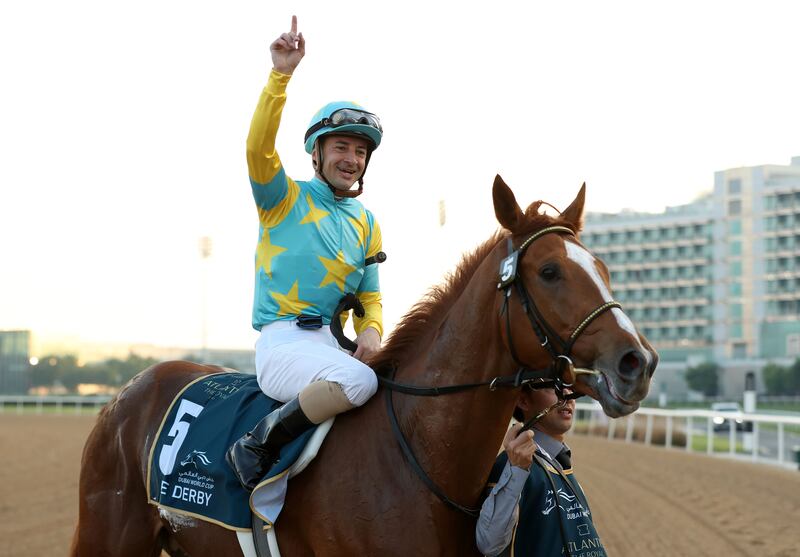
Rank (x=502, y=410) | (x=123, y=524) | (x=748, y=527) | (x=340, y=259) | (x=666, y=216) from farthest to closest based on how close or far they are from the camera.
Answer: (x=666, y=216) < (x=748, y=527) < (x=123, y=524) < (x=340, y=259) < (x=502, y=410)

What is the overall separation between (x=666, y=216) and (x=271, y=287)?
3879 inches

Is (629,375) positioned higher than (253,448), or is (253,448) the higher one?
(629,375)

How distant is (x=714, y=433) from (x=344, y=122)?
19128mm

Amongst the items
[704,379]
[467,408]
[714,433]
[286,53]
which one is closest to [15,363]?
[714,433]

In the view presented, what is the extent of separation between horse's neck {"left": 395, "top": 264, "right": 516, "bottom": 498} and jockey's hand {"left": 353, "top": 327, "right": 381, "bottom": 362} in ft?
1.56

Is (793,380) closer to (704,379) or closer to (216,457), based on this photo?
(704,379)

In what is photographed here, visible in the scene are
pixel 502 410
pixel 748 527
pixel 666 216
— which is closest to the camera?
pixel 502 410

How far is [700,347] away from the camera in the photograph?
8856 centimetres

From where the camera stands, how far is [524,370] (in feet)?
9.10

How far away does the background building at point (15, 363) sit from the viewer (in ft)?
154

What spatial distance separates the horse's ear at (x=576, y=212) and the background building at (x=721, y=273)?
3133 inches

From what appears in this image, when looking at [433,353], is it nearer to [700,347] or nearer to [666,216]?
[700,347]

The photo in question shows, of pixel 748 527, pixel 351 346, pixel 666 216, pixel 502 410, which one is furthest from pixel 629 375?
pixel 666 216

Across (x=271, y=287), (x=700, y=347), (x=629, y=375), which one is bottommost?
(x=700, y=347)
